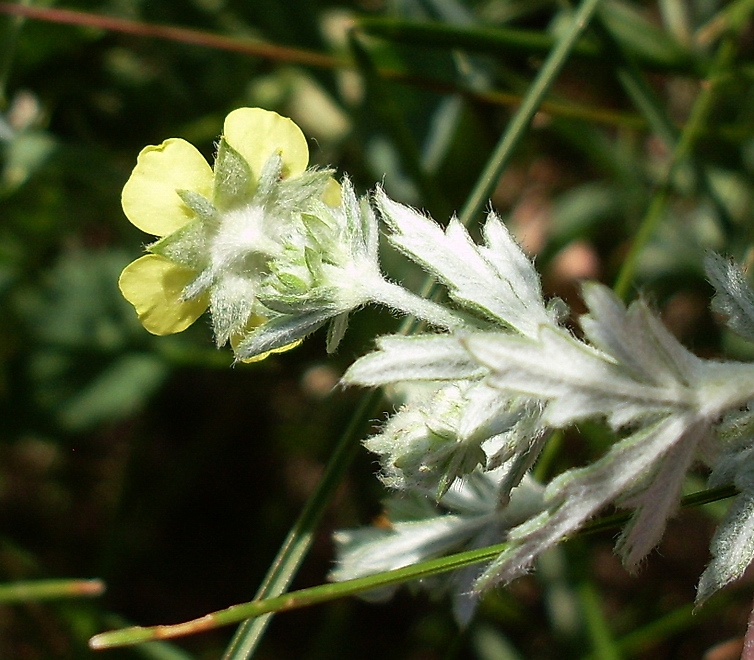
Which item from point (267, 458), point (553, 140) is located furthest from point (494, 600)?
→ point (553, 140)

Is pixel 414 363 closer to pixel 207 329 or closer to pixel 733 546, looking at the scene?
pixel 733 546

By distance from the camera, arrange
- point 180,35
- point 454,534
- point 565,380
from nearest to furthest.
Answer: point 565,380 < point 454,534 < point 180,35

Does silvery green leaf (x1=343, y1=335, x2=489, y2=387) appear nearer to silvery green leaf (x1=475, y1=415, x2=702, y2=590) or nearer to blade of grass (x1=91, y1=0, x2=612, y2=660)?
silvery green leaf (x1=475, y1=415, x2=702, y2=590)

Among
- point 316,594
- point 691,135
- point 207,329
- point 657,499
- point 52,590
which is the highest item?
point 691,135

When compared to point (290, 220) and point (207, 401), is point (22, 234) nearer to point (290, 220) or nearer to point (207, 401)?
point (207, 401)

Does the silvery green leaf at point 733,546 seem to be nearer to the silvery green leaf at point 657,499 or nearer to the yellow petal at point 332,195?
the silvery green leaf at point 657,499

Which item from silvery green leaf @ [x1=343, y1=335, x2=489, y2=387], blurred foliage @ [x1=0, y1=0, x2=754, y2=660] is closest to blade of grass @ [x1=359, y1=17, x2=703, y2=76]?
blurred foliage @ [x1=0, y1=0, x2=754, y2=660]

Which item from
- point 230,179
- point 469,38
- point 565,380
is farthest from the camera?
point 469,38

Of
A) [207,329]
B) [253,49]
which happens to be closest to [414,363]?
[253,49]

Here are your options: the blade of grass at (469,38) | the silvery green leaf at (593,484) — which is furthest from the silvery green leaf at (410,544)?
the blade of grass at (469,38)
